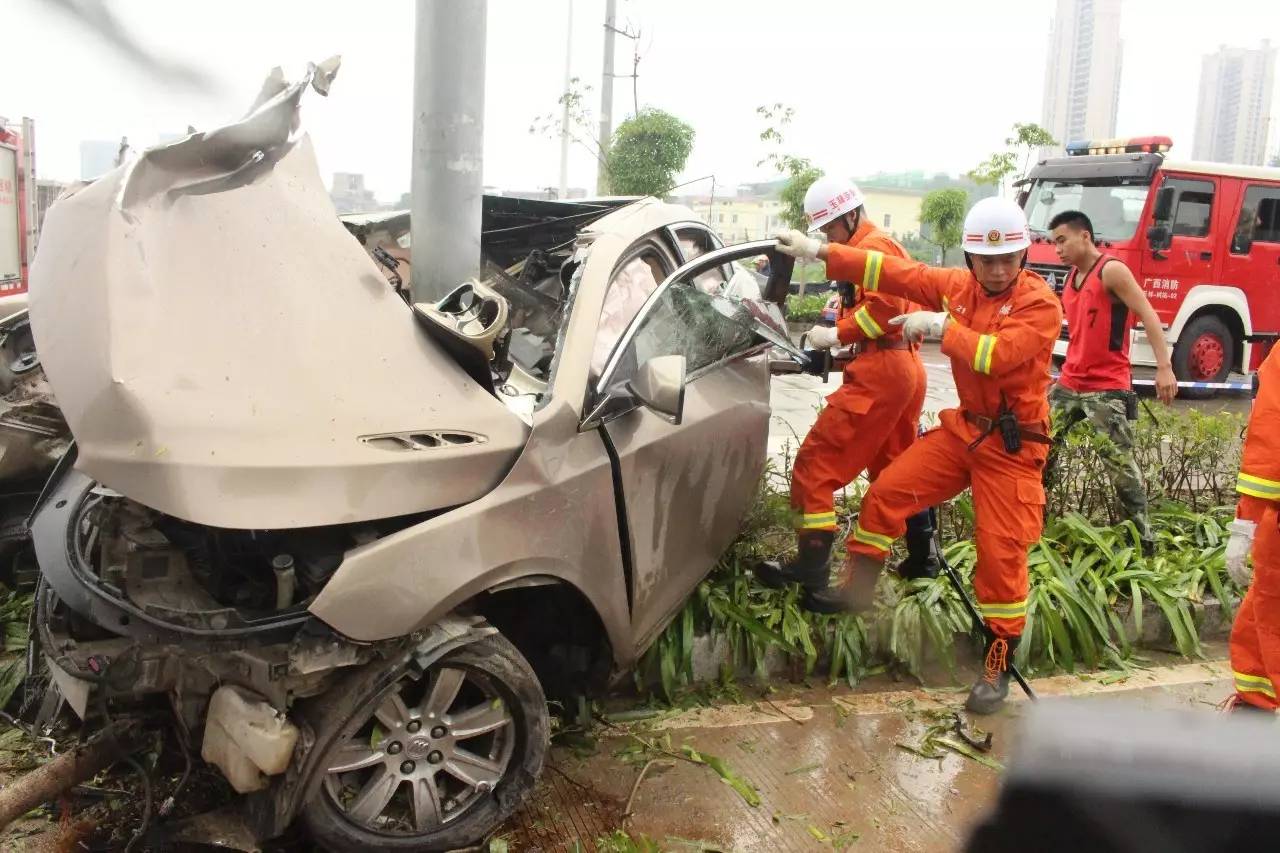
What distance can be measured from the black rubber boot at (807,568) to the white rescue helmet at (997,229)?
1.34m

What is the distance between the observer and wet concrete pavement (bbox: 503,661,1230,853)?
9.95 feet

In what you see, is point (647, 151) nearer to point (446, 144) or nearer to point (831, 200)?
point (831, 200)

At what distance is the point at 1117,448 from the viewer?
16.6ft

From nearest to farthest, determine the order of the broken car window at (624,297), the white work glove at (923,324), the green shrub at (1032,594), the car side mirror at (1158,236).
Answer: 1. the broken car window at (624,297)
2. the white work glove at (923,324)
3. the green shrub at (1032,594)
4. the car side mirror at (1158,236)

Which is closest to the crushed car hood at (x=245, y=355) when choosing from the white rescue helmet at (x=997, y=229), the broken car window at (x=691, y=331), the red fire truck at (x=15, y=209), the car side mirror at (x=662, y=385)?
the car side mirror at (x=662, y=385)

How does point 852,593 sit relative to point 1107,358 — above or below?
below

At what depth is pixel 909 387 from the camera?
4453mm

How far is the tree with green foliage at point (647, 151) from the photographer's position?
49.8ft

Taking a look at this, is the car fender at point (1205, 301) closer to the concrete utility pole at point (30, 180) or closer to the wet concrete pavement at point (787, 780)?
the wet concrete pavement at point (787, 780)

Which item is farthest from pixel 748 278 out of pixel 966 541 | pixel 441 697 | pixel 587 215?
pixel 441 697

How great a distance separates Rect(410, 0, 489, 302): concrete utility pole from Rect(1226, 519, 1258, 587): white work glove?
9.01ft

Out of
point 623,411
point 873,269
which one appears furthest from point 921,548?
point 623,411

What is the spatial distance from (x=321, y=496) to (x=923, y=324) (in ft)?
8.11

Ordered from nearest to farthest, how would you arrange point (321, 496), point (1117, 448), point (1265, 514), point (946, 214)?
1. point (321, 496)
2. point (1265, 514)
3. point (1117, 448)
4. point (946, 214)
